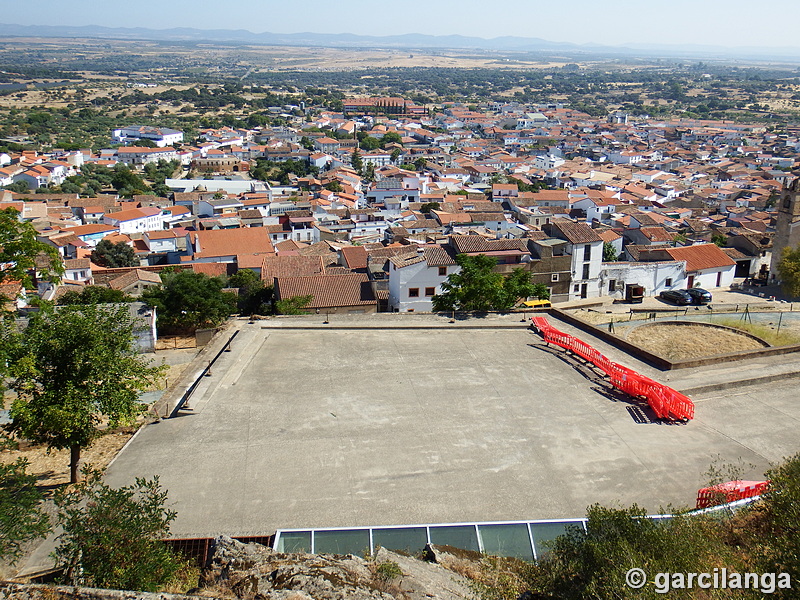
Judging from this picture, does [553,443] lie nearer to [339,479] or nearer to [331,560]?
[339,479]

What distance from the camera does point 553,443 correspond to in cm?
1043

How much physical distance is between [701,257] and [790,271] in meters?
4.24

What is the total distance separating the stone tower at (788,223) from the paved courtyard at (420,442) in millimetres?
16006

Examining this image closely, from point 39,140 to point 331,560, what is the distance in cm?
8810

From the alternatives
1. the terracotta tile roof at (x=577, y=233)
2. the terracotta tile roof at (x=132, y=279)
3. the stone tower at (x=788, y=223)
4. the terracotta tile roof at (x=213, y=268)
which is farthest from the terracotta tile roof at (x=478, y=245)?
the terracotta tile roof at (x=132, y=279)

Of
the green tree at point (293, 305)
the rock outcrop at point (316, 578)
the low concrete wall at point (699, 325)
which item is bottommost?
the green tree at point (293, 305)

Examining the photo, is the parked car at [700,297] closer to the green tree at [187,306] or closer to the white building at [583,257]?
the white building at [583,257]

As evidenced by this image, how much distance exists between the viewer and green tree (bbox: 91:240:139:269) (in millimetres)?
37750

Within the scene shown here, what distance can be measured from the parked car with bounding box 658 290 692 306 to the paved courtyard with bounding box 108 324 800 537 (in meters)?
9.29

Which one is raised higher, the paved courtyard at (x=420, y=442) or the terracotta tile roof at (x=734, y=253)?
the paved courtyard at (x=420, y=442)

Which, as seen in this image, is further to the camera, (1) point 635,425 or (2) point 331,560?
(1) point 635,425

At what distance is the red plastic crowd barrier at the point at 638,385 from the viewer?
37.2 ft

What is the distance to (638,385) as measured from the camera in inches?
476

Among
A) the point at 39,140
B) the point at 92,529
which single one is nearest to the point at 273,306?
the point at 92,529
